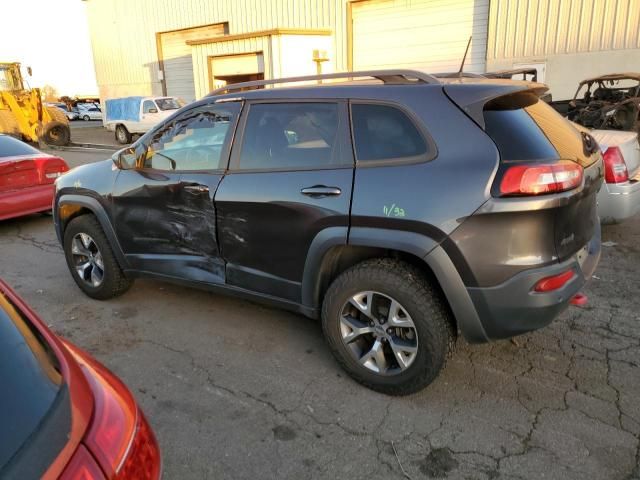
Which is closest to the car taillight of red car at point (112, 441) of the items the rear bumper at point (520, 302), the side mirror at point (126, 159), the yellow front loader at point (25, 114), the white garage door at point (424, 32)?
the rear bumper at point (520, 302)

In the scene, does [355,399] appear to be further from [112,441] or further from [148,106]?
[148,106]

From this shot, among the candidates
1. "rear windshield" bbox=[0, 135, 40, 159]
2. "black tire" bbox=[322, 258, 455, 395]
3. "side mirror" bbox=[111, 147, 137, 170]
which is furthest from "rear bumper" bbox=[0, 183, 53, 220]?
"black tire" bbox=[322, 258, 455, 395]

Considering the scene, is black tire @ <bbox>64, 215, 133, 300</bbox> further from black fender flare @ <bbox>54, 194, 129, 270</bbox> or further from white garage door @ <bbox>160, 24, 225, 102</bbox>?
white garage door @ <bbox>160, 24, 225, 102</bbox>

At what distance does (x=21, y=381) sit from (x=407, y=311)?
1864 mm

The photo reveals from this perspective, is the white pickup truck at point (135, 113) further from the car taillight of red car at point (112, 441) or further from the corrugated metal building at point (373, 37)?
the car taillight of red car at point (112, 441)

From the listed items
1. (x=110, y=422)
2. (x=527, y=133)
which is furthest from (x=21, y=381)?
(x=527, y=133)

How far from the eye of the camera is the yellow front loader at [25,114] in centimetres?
1752

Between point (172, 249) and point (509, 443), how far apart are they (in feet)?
8.60

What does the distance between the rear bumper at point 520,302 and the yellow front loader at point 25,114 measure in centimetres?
1968

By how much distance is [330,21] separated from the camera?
17.8 meters

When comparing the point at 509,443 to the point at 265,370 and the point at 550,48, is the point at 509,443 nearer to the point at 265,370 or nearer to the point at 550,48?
the point at 265,370

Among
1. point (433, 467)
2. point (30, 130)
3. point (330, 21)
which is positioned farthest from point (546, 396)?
point (30, 130)

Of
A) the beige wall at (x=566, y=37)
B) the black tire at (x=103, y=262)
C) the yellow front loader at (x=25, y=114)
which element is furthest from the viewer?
the yellow front loader at (x=25, y=114)

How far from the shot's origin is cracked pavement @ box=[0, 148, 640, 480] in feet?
7.81
